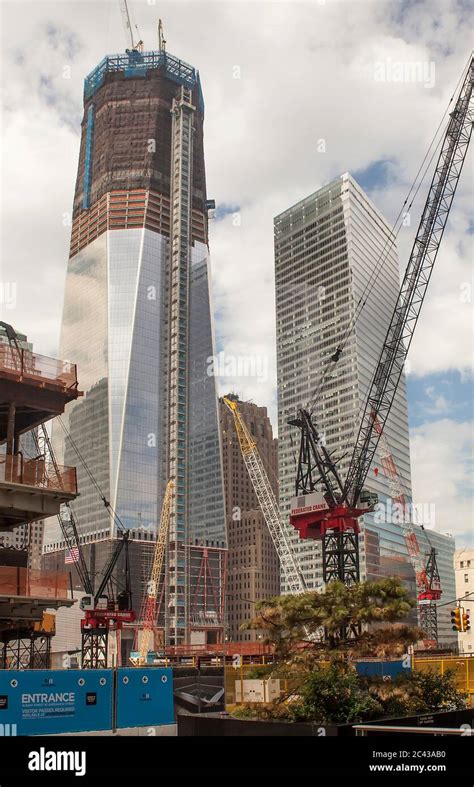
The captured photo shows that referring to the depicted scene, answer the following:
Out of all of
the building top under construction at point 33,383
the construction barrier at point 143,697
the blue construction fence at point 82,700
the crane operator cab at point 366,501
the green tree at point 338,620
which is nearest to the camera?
the blue construction fence at point 82,700

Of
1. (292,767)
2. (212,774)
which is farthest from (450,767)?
(212,774)

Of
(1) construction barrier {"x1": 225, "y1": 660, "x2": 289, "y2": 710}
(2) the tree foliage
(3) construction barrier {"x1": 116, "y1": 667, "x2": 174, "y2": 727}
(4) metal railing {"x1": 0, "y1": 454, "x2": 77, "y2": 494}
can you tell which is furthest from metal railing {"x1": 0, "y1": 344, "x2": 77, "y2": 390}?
(3) construction barrier {"x1": 116, "y1": 667, "x2": 174, "y2": 727}

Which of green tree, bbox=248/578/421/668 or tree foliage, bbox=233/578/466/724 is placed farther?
green tree, bbox=248/578/421/668

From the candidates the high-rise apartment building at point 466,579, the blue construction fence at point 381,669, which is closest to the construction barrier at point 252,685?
the blue construction fence at point 381,669

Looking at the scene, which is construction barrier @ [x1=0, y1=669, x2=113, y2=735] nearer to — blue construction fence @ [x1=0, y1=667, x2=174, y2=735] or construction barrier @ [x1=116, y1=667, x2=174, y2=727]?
blue construction fence @ [x1=0, y1=667, x2=174, y2=735]

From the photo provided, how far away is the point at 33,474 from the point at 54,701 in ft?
57.5

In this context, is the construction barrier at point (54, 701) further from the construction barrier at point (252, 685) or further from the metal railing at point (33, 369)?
the metal railing at point (33, 369)

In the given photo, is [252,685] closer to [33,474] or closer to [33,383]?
[33,474]

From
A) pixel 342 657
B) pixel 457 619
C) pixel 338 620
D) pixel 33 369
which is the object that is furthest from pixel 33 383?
pixel 457 619

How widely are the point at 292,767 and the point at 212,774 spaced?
3.81 feet

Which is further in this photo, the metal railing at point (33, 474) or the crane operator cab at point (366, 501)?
the crane operator cab at point (366, 501)

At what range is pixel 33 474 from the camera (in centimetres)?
4109

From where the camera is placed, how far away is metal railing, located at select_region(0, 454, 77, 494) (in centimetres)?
4012

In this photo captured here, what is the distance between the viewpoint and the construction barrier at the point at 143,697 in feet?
88.7
